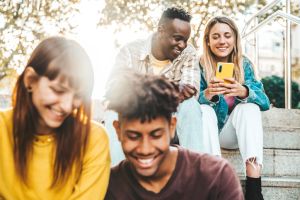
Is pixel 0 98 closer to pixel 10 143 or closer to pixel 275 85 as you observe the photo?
pixel 10 143

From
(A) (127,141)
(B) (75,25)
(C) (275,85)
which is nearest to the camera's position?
(A) (127,141)

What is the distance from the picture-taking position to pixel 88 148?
2.55 metres

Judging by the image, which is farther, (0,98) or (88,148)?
(0,98)

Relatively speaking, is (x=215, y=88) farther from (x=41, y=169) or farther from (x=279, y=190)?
(x=41, y=169)

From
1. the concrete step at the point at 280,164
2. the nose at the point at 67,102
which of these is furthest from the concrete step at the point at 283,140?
the nose at the point at 67,102

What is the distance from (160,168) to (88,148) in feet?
1.17

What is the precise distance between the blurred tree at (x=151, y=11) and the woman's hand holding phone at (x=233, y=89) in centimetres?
405

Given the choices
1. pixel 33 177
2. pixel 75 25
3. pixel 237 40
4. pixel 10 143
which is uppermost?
pixel 75 25

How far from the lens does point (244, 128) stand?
3.72 meters

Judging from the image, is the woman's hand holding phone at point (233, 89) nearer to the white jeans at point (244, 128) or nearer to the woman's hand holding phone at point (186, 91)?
the white jeans at point (244, 128)

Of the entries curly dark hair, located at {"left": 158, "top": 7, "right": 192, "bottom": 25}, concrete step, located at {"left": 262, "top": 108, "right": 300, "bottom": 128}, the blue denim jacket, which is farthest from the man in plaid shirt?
concrete step, located at {"left": 262, "top": 108, "right": 300, "bottom": 128}

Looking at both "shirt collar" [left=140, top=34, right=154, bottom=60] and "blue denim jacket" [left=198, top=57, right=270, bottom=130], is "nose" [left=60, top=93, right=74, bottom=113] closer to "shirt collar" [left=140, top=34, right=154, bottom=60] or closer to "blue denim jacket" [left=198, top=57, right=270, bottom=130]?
"shirt collar" [left=140, top=34, right=154, bottom=60]

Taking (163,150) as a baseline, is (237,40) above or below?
above

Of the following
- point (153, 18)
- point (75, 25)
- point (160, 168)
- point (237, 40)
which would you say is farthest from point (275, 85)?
point (160, 168)
